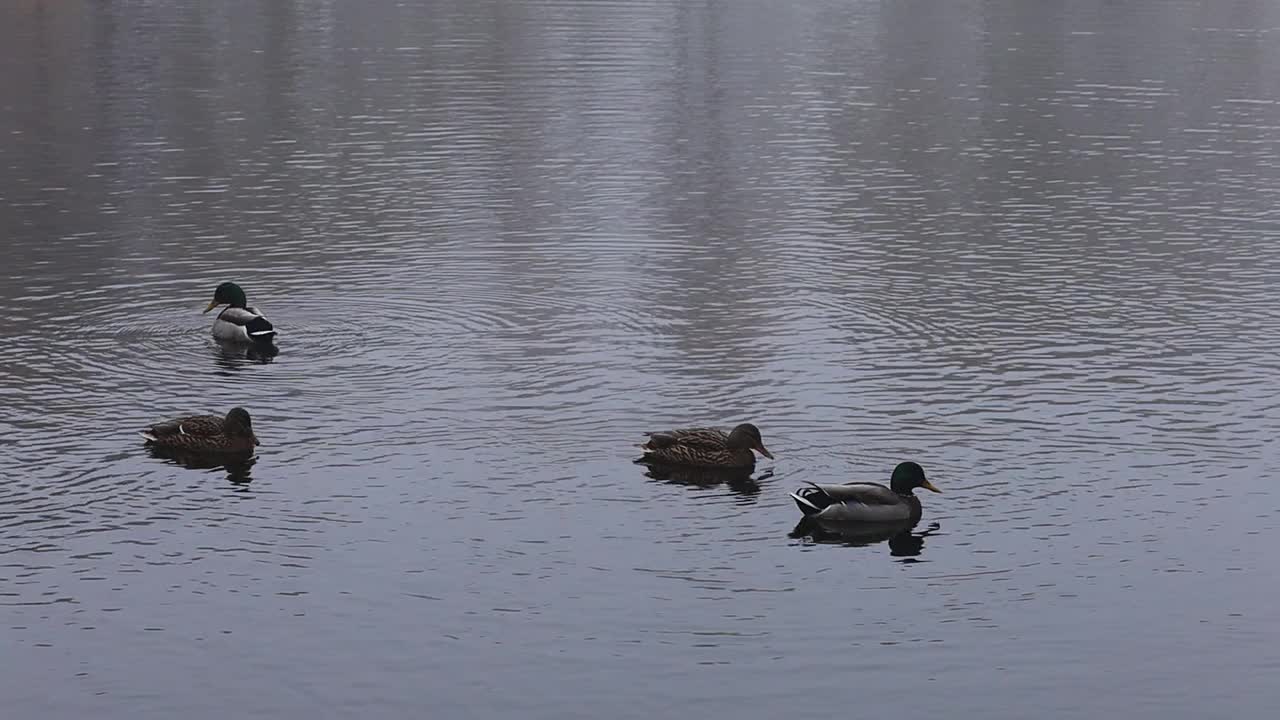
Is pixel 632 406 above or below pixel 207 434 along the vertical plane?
below

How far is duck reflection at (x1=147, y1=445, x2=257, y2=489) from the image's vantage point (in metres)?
26.9

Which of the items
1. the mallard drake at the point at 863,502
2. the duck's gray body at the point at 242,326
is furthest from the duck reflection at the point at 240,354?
the mallard drake at the point at 863,502

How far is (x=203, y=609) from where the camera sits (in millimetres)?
21703

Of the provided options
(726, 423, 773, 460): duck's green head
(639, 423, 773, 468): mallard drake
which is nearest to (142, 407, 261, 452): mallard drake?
(639, 423, 773, 468): mallard drake

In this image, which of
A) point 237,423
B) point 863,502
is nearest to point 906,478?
point 863,502

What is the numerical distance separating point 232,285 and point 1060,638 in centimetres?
1848

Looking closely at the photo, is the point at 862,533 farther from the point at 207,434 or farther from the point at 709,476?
the point at 207,434

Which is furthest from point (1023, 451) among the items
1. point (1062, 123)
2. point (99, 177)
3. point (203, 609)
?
point (1062, 123)

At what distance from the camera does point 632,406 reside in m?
30.1

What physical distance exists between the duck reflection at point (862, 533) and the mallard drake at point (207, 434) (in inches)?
311

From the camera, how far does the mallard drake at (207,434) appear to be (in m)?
27.1

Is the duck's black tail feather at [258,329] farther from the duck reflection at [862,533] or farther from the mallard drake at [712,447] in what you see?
the duck reflection at [862,533]

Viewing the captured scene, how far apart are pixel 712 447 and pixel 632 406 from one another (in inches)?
149

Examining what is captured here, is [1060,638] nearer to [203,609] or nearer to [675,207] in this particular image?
[203,609]
